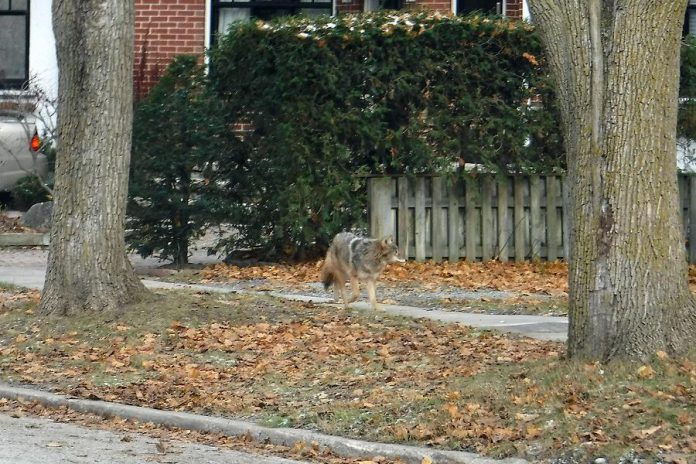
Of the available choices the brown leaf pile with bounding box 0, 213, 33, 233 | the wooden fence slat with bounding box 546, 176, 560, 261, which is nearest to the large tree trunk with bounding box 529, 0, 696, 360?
the wooden fence slat with bounding box 546, 176, 560, 261

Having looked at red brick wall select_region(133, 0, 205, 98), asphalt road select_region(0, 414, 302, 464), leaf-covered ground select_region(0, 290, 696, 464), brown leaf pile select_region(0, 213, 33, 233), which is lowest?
asphalt road select_region(0, 414, 302, 464)

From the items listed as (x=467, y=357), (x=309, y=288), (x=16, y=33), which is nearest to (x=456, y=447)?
(x=467, y=357)

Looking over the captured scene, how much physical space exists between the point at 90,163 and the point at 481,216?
6901 mm

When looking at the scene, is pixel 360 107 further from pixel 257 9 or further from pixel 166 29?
pixel 166 29

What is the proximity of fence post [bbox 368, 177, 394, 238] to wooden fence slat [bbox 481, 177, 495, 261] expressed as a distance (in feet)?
4.19

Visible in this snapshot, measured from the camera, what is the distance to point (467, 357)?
10914 mm

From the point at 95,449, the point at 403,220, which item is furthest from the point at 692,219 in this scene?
the point at 95,449

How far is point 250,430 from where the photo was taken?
9.24 m

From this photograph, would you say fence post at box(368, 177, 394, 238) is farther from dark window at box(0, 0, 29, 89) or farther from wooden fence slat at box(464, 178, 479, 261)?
dark window at box(0, 0, 29, 89)

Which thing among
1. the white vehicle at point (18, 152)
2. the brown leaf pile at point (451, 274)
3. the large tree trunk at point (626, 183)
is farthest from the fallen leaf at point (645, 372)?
the white vehicle at point (18, 152)

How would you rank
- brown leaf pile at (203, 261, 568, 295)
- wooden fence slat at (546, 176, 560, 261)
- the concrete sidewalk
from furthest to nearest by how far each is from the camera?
1. wooden fence slat at (546, 176, 560, 261)
2. brown leaf pile at (203, 261, 568, 295)
3. the concrete sidewalk

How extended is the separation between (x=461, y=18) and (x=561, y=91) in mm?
8343

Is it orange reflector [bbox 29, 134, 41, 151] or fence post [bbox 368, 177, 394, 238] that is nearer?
fence post [bbox 368, 177, 394, 238]

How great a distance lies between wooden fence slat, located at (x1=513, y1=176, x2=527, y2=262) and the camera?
1811 centimetres
